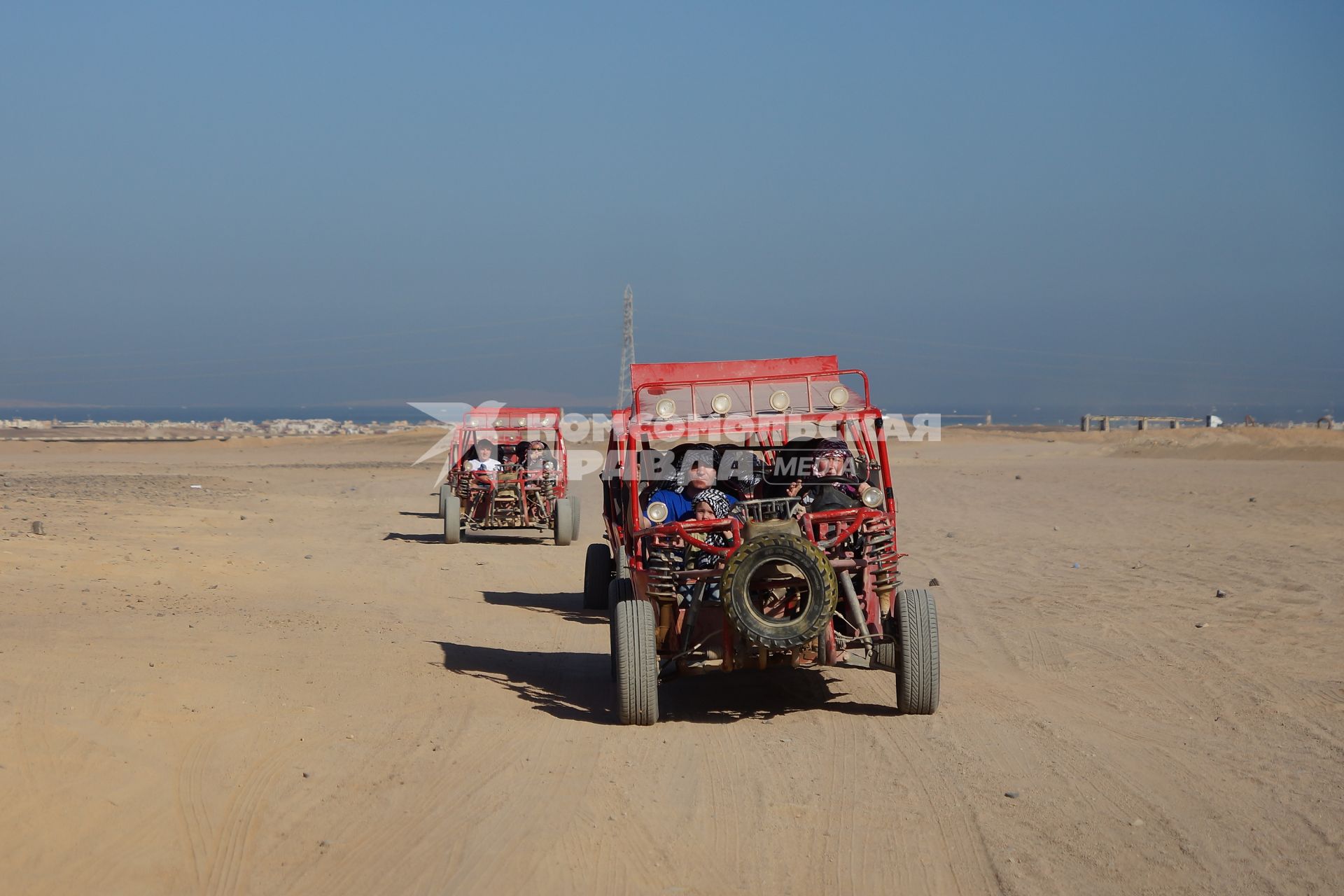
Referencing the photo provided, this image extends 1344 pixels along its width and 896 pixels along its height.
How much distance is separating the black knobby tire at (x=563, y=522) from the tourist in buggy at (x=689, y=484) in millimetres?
10472

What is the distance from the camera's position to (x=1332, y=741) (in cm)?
740

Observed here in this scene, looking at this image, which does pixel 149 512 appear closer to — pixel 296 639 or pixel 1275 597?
pixel 296 639

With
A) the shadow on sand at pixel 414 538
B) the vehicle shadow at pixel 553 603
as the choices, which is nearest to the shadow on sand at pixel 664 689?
the vehicle shadow at pixel 553 603

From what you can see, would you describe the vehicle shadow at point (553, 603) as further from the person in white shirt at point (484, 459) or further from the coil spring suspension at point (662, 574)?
the person in white shirt at point (484, 459)

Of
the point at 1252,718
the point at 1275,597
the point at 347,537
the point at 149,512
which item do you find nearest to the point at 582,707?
the point at 1252,718

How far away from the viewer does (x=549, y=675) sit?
974 centimetres

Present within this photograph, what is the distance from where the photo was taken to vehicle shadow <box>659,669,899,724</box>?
27.2ft

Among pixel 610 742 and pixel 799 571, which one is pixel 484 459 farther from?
pixel 799 571

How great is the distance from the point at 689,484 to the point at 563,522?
11246 mm

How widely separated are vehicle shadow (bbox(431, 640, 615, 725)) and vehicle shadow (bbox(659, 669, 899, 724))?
1.56ft

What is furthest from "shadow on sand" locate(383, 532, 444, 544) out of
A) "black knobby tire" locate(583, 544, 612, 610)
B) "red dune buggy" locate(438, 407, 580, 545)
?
"black knobby tire" locate(583, 544, 612, 610)

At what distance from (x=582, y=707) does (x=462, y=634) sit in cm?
321

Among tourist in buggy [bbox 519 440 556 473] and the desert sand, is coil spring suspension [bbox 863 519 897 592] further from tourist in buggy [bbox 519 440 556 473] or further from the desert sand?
tourist in buggy [bbox 519 440 556 473]

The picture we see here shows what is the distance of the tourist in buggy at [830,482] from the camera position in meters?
8.45
